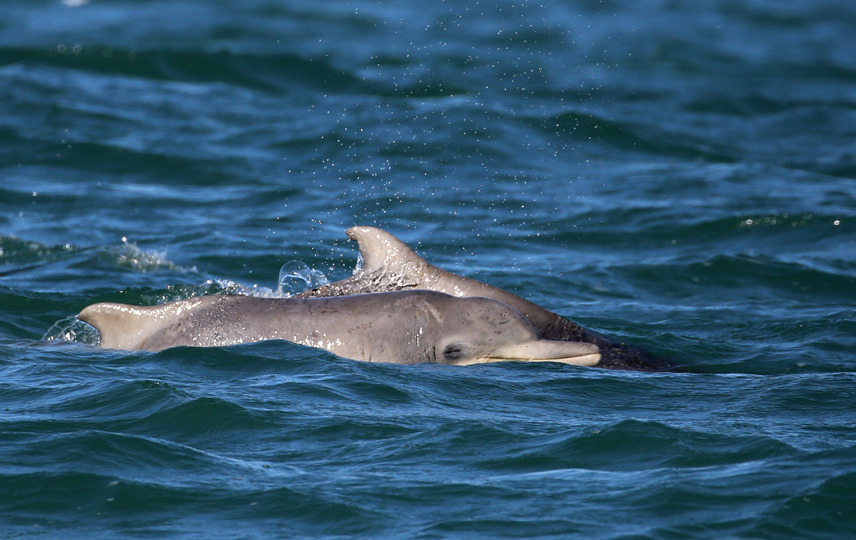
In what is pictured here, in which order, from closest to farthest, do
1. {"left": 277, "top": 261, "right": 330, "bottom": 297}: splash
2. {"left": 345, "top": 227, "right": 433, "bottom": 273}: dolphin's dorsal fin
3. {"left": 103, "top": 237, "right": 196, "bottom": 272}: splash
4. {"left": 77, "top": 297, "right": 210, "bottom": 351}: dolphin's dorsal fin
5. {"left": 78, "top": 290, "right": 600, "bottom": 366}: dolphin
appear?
{"left": 78, "top": 290, "right": 600, "bottom": 366}: dolphin → {"left": 77, "top": 297, "right": 210, "bottom": 351}: dolphin's dorsal fin → {"left": 345, "top": 227, "right": 433, "bottom": 273}: dolphin's dorsal fin → {"left": 277, "top": 261, "right": 330, "bottom": 297}: splash → {"left": 103, "top": 237, "right": 196, "bottom": 272}: splash

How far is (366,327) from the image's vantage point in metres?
9.52

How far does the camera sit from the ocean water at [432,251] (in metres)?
6.97

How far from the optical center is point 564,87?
2634cm

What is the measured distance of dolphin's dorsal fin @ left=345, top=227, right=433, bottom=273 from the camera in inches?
415

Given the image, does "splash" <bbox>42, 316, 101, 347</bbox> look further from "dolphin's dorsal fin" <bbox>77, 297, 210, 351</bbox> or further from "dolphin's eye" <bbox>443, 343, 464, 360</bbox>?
"dolphin's eye" <bbox>443, 343, 464, 360</bbox>

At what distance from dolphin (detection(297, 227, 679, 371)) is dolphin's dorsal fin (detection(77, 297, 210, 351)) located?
3.92 ft

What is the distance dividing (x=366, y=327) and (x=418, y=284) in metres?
1.15

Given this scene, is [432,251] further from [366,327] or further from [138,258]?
[366,327]

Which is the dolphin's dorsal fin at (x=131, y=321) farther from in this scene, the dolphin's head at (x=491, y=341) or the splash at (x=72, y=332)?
the dolphin's head at (x=491, y=341)

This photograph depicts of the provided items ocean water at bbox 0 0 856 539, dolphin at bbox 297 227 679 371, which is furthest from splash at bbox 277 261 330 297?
dolphin at bbox 297 227 679 371

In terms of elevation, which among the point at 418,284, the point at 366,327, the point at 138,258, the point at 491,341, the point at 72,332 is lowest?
the point at 72,332

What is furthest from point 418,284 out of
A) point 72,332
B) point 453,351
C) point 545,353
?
point 72,332

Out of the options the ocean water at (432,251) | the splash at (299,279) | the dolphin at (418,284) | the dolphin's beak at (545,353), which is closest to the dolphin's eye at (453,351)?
the dolphin's beak at (545,353)

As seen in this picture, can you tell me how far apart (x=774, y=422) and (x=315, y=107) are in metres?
17.2
